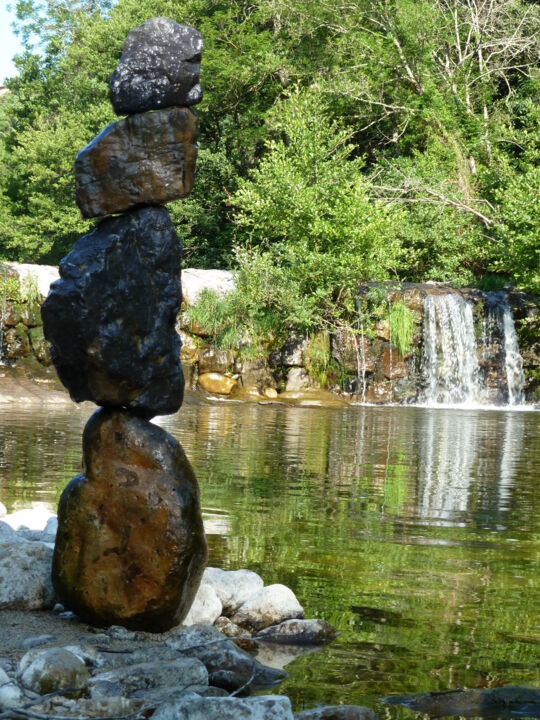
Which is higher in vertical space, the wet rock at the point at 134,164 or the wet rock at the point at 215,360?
the wet rock at the point at 134,164

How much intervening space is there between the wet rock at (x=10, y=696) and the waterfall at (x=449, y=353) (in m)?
25.4

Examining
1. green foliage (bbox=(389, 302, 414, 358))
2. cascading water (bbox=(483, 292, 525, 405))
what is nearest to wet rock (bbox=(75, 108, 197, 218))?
green foliage (bbox=(389, 302, 414, 358))

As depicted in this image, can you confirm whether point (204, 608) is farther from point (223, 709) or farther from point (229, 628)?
point (223, 709)

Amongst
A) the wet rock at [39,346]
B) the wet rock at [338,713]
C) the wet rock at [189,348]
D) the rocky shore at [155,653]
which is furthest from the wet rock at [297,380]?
the wet rock at [338,713]

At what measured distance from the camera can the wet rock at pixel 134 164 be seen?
6.06m

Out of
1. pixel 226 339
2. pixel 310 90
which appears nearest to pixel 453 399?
pixel 226 339

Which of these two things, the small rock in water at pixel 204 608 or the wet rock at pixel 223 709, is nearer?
the wet rock at pixel 223 709

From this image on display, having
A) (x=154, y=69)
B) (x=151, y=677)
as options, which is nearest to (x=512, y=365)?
(x=154, y=69)

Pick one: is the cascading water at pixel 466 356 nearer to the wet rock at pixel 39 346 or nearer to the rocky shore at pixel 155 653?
the wet rock at pixel 39 346

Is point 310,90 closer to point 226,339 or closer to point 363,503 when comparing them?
point 226,339

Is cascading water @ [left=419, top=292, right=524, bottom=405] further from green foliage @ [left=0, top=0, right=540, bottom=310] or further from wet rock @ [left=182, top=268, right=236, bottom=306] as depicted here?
wet rock @ [left=182, top=268, right=236, bottom=306]

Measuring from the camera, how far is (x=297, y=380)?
29.0 meters

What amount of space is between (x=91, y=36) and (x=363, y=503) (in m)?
38.0

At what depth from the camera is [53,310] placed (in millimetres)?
5973
